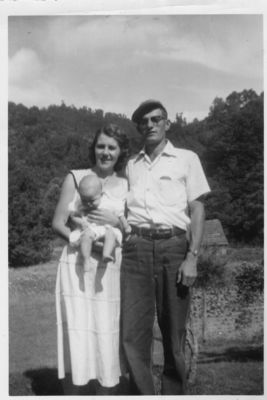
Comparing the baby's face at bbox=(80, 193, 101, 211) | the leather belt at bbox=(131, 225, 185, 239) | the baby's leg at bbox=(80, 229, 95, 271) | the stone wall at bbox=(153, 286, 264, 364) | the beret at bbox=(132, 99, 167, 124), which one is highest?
the beret at bbox=(132, 99, 167, 124)

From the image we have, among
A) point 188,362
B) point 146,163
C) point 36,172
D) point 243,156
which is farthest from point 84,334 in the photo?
point 243,156

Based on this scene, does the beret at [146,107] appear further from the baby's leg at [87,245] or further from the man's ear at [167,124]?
the baby's leg at [87,245]

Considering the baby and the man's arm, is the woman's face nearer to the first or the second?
the baby

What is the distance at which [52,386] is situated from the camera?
288cm

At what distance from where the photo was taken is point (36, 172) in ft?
10.4

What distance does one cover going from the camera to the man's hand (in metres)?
2.50

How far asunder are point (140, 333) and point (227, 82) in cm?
152

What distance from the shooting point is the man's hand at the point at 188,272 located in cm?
250

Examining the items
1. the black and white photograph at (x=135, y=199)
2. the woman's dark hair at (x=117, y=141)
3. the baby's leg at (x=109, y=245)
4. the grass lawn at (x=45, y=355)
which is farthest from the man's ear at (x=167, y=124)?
the grass lawn at (x=45, y=355)

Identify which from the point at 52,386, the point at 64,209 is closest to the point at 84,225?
the point at 64,209

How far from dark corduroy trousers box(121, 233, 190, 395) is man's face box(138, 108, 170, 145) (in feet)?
1.72

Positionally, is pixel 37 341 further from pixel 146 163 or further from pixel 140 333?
pixel 146 163

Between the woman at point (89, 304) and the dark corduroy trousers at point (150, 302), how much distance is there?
0.20 ft

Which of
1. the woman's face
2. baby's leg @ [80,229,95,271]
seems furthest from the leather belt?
the woman's face
